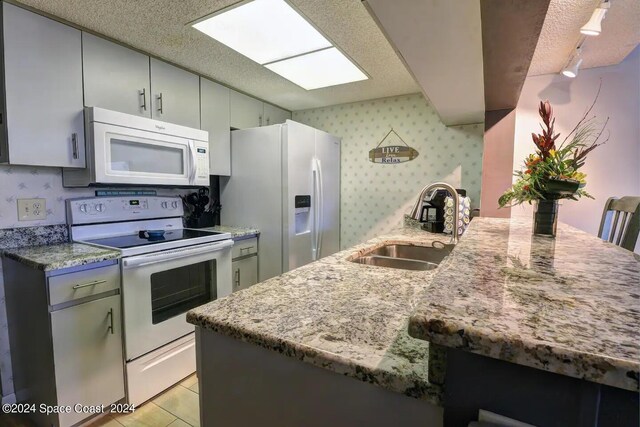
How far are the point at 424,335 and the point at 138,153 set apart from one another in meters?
2.13

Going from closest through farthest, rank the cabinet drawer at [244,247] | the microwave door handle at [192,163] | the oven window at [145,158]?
1. the oven window at [145,158]
2. the microwave door handle at [192,163]
3. the cabinet drawer at [244,247]

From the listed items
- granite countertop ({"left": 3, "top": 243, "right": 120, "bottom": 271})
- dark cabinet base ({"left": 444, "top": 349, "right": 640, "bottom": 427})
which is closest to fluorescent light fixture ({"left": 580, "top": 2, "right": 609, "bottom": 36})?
dark cabinet base ({"left": 444, "top": 349, "right": 640, "bottom": 427})

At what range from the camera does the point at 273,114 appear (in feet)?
10.9

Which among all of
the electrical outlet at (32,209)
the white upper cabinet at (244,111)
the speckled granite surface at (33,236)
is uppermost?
the white upper cabinet at (244,111)

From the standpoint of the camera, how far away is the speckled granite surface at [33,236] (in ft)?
5.57

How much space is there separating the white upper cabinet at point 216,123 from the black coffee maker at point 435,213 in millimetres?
1770

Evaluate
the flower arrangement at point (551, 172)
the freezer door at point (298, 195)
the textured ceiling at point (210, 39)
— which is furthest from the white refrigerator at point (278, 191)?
the flower arrangement at point (551, 172)

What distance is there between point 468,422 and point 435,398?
2.2 inches

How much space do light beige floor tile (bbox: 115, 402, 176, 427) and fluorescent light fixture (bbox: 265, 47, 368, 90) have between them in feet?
7.66

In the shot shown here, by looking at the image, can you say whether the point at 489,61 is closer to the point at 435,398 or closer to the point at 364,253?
the point at 364,253

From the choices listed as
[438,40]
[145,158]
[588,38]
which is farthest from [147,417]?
[588,38]

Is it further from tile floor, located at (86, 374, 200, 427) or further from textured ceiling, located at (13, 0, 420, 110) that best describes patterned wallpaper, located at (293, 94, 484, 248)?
tile floor, located at (86, 374, 200, 427)

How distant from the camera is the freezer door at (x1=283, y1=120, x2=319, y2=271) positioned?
2.56 metres

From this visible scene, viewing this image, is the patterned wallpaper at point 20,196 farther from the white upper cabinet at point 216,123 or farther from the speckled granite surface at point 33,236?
the white upper cabinet at point 216,123
